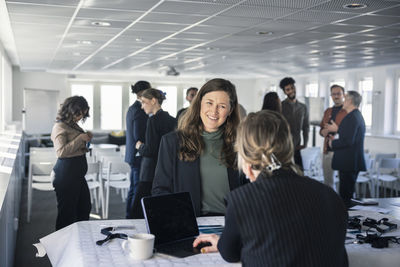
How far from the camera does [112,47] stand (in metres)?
8.11

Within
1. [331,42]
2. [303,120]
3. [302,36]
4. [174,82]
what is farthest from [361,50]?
[174,82]

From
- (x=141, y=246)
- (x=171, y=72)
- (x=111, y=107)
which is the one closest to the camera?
(x=141, y=246)

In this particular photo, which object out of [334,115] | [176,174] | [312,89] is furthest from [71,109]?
[312,89]

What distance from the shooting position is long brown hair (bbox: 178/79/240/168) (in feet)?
8.20

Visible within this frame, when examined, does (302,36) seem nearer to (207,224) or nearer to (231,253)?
(207,224)

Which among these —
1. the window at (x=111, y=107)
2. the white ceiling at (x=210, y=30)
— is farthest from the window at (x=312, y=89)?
the window at (x=111, y=107)

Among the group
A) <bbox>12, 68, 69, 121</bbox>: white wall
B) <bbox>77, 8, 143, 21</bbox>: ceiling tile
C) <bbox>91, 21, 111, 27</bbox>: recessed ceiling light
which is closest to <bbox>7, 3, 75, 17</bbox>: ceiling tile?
<bbox>77, 8, 143, 21</bbox>: ceiling tile

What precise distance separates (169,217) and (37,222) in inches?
183

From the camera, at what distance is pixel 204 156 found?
2.54 meters

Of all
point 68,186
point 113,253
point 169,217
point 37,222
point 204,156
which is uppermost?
point 204,156

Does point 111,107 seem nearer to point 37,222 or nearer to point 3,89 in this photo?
point 3,89

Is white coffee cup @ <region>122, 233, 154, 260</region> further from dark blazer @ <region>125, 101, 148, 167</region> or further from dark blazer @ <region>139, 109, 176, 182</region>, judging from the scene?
dark blazer @ <region>125, 101, 148, 167</region>

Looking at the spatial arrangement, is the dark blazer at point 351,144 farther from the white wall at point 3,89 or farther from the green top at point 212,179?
the white wall at point 3,89

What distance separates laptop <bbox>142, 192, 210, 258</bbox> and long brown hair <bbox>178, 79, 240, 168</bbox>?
36cm
